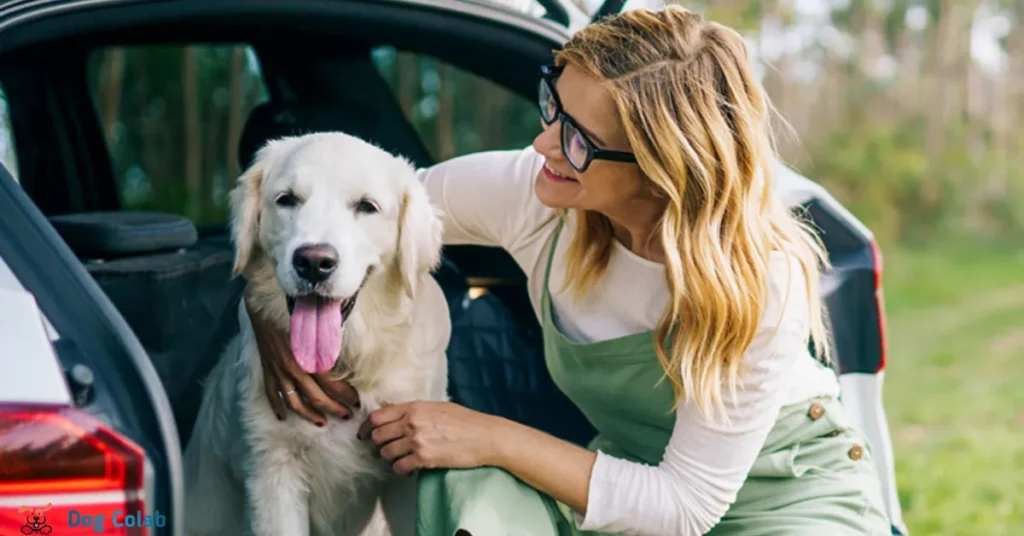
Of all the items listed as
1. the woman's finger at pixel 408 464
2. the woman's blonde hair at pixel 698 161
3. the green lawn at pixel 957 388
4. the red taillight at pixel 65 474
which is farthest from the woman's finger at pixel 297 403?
the green lawn at pixel 957 388

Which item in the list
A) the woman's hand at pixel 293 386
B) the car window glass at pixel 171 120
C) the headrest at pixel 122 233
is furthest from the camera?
the car window glass at pixel 171 120

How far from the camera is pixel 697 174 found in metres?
1.73

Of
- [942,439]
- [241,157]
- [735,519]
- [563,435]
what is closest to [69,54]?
[241,157]

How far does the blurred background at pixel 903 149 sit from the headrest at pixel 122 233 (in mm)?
197

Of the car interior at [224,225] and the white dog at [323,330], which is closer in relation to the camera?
the white dog at [323,330]

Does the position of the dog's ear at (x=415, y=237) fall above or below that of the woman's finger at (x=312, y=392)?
above

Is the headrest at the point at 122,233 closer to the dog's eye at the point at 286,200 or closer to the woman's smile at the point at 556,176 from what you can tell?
the dog's eye at the point at 286,200

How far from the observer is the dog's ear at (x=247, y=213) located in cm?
192

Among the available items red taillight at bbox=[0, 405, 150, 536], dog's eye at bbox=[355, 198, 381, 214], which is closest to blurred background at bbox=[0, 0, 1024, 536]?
dog's eye at bbox=[355, 198, 381, 214]

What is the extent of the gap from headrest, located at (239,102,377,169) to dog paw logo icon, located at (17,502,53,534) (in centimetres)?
156

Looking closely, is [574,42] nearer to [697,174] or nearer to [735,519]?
[697,174]

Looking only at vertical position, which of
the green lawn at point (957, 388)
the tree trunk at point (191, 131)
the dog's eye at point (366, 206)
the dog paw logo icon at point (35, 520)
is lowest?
the green lawn at point (957, 388)

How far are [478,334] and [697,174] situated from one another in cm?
93

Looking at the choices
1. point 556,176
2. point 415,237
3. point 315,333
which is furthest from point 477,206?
point 315,333
